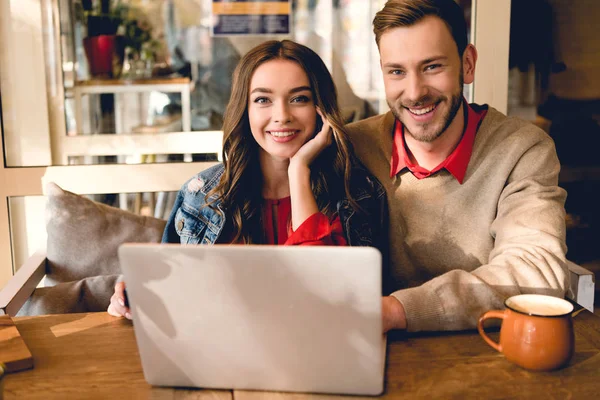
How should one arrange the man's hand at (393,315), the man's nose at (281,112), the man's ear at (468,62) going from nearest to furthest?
1. the man's hand at (393,315)
2. the man's nose at (281,112)
3. the man's ear at (468,62)

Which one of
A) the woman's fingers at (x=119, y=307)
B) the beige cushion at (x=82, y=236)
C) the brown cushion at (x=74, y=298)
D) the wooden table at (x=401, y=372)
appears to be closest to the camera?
the wooden table at (x=401, y=372)

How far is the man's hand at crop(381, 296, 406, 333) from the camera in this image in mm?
1207

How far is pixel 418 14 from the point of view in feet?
5.38

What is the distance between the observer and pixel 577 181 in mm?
2693

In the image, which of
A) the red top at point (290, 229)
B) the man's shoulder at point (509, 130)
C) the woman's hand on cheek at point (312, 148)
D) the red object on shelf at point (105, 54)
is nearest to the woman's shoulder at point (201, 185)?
the red top at point (290, 229)

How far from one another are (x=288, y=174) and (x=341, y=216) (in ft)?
0.61

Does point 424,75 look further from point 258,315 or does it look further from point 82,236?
point 82,236

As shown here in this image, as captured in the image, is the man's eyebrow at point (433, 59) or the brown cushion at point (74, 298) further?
the brown cushion at point (74, 298)

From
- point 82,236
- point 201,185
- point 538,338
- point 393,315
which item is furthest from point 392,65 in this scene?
point 82,236

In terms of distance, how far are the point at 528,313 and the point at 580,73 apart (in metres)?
1.86

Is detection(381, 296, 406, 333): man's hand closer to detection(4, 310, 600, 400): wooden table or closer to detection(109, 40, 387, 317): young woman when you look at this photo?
detection(4, 310, 600, 400): wooden table

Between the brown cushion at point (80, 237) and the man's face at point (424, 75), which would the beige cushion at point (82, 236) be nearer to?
the brown cushion at point (80, 237)

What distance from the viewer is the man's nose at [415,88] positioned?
1.66 meters

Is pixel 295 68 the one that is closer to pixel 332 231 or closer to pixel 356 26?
pixel 332 231
